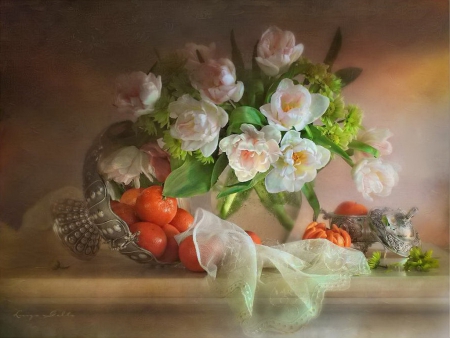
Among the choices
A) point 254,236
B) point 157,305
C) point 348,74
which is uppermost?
point 348,74

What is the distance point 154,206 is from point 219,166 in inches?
4.7

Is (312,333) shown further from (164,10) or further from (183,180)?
(164,10)

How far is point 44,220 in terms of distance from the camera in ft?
2.83

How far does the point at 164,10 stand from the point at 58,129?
10.4 inches

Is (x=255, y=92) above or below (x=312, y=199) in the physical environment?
above

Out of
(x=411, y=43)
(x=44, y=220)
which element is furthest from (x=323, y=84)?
(x=44, y=220)

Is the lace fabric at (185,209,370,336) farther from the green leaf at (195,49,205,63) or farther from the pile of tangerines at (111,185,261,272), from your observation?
the green leaf at (195,49,205,63)

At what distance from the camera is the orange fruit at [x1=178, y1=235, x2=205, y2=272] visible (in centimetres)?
80

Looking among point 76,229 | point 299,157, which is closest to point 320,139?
point 299,157

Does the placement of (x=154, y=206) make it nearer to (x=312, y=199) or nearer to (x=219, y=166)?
(x=219, y=166)

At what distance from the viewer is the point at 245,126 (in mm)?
796

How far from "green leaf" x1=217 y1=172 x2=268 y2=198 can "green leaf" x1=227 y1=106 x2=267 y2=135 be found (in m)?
0.08

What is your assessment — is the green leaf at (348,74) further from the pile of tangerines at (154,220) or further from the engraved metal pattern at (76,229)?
the engraved metal pattern at (76,229)

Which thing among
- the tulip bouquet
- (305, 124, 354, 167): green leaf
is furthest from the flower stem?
(305, 124, 354, 167): green leaf
